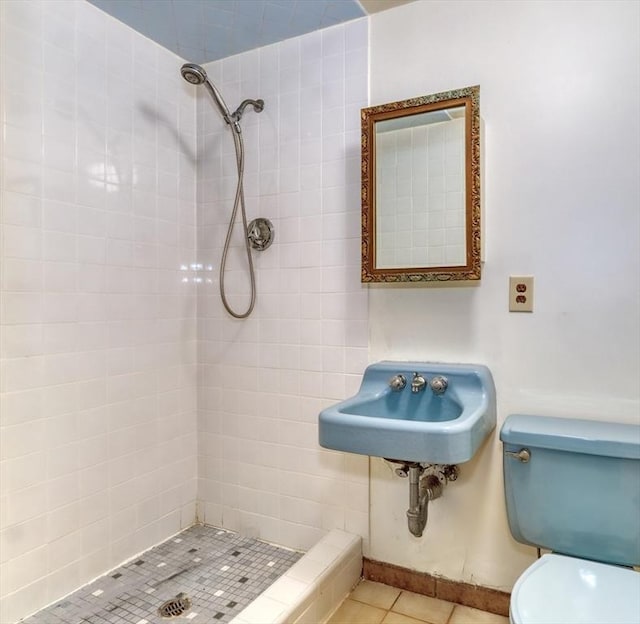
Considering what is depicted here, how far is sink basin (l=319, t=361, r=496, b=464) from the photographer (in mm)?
1219

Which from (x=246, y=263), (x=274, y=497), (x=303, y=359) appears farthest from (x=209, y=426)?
(x=246, y=263)

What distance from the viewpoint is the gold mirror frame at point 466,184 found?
4.89 ft

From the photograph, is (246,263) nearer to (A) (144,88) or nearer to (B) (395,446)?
(A) (144,88)

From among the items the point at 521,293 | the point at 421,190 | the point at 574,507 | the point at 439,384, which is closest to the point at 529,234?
the point at 521,293

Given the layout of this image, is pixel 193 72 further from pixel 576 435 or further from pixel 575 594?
pixel 575 594

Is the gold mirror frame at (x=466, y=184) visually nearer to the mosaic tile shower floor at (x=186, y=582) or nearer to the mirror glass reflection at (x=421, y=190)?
the mirror glass reflection at (x=421, y=190)

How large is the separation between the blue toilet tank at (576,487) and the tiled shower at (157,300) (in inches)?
23.4

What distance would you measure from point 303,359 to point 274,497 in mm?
595

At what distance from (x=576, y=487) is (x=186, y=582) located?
1.34 m

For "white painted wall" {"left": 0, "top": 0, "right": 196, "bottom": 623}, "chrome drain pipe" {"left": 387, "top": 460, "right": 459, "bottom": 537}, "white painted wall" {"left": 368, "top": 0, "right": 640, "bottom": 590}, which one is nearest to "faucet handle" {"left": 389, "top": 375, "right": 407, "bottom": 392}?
"white painted wall" {"left": 368, "top": 0, "right": 640, "bottom": 590}

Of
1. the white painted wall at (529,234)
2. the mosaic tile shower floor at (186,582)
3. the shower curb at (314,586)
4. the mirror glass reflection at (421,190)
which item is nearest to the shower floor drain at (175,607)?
the mosaic tile shower floor at (186,582)

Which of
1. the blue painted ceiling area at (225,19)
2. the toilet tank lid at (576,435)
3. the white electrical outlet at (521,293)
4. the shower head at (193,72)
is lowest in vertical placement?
the toilet tank lid at (576,435)

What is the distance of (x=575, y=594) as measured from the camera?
3.61ft

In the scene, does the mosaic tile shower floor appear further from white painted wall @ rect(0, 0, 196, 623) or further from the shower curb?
the shower curb
